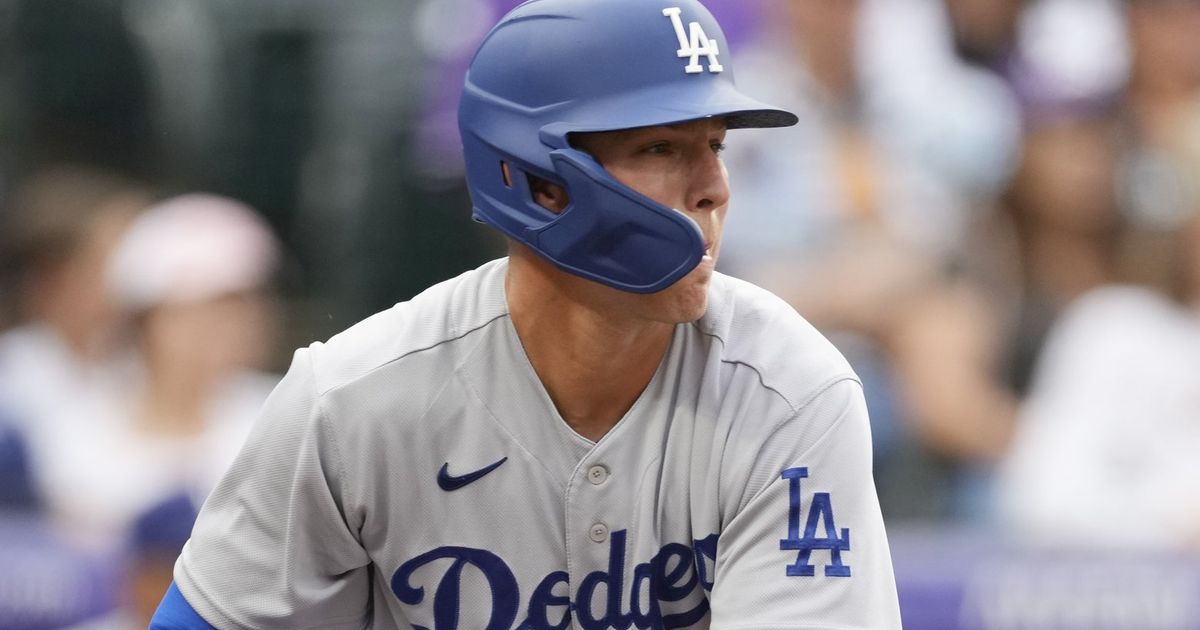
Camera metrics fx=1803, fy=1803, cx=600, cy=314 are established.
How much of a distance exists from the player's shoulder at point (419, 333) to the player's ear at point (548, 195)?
20cm

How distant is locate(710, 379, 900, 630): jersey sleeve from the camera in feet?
8.51

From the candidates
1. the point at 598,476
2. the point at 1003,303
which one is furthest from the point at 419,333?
the point at 1003,303

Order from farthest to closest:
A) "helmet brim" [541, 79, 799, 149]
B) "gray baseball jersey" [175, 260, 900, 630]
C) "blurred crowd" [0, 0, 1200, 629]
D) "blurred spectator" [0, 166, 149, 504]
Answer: "blurred spectator" [0, 166, 149, 504], "blurred crowd" [0, 0, 1200, 629], "gray baseball jersey" [175, 260, 900, 630], "helmet brim" [541, 79, 799, 149]

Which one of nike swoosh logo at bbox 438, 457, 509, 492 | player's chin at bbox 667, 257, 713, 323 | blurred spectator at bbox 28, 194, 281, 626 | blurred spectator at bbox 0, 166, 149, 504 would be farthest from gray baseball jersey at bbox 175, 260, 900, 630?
blurred spectator at bbox 0, 166, 149, 504

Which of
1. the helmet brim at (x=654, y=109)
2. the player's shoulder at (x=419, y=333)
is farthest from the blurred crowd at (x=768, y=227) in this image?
the helmet brim at (x=654, y=109)

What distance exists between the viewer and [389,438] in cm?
270

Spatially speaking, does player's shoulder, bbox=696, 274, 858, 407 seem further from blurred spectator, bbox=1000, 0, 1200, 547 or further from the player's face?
blurred spectator, bbox=1000, 0, 1200, 547

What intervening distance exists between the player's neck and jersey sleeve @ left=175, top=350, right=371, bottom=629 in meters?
0.34

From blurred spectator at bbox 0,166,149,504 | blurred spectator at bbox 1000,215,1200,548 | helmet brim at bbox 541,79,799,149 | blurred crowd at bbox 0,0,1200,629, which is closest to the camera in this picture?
helmet brim at bbox 541,79,799,149

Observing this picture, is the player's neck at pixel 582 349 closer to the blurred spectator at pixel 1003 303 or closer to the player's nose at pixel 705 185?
the player's nose at pixel 705 185

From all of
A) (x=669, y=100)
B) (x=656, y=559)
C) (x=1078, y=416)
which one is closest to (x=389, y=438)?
(x=656, y=559)

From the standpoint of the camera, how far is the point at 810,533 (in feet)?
8.59

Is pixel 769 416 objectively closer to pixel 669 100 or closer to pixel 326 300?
pixel 669 100

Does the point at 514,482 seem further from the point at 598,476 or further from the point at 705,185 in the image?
the point at 705,185
